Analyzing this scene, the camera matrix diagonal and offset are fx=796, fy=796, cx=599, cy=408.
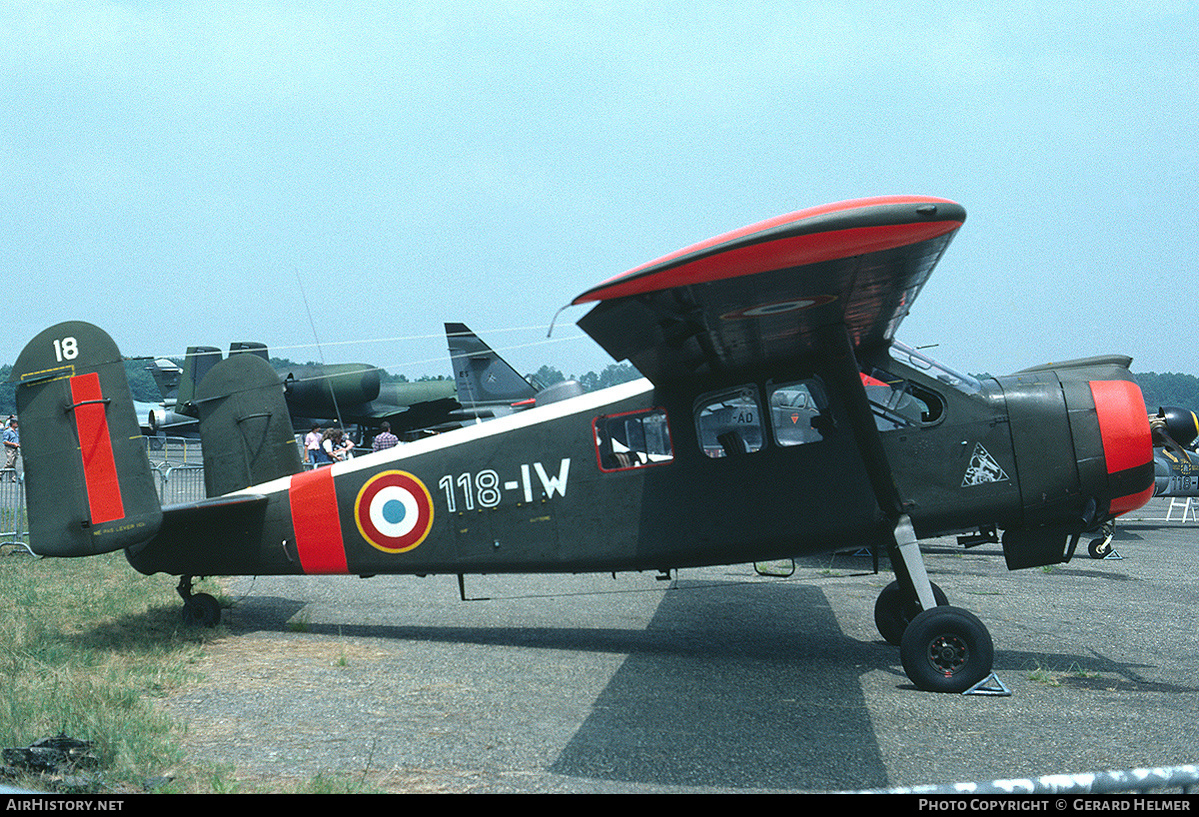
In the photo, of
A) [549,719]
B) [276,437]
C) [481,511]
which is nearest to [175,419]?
[276,437]

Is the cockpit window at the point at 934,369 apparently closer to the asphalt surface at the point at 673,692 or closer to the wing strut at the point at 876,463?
the wing strut at the point at 876,463

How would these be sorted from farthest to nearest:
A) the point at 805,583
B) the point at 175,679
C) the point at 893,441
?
1. the point at 805,583
2. the point at 893,441
3. the point at 175,679

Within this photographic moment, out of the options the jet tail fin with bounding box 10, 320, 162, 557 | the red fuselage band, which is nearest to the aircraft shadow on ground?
the jet tail fin with bounding box 10, 320, 162, 557

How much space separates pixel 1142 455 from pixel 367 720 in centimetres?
587

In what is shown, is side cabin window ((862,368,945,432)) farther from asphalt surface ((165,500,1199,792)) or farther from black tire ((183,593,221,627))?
black tire ((183,593,221,627))

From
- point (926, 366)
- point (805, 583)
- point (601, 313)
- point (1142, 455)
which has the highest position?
point (601, 313)

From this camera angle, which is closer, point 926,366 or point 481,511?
point 926,366

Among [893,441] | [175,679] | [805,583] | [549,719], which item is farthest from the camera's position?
[805,583]

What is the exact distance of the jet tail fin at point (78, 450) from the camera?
646 cm

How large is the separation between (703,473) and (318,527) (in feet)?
12.0

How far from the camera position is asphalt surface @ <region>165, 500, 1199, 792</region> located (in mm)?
4223

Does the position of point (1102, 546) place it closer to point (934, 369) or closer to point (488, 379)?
point (934, 369)

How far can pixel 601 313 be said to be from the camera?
4.54 m
